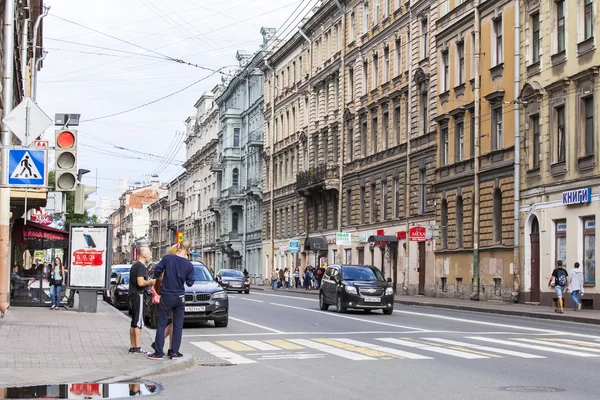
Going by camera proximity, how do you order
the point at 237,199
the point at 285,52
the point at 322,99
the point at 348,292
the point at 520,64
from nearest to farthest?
the point at 348,292
the point at 520,64
the point at 322,99
the point at 285,52
the point at 237,199

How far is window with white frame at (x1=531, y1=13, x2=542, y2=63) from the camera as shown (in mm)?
38656

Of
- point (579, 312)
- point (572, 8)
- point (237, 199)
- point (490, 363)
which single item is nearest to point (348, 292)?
point (579, 312)

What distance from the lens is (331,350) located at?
17.6 metres

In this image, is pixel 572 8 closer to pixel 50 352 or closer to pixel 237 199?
pixel 50 352

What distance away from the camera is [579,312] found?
3206 centimetres

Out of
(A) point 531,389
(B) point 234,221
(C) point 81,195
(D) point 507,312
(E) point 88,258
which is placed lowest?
(D) point 507,312

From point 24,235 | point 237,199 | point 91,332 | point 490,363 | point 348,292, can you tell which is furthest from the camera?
point 237,199

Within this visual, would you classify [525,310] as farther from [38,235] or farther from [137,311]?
[137,311]

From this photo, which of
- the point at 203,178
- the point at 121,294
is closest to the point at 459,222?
the point at 121,294

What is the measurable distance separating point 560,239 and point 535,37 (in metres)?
7.74

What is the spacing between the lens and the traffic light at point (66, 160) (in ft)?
51.6

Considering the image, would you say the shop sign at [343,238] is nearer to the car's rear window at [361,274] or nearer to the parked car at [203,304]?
the car's rear window at [361,274]

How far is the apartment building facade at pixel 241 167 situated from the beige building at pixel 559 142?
47724mm

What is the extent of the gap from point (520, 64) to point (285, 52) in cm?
4043
